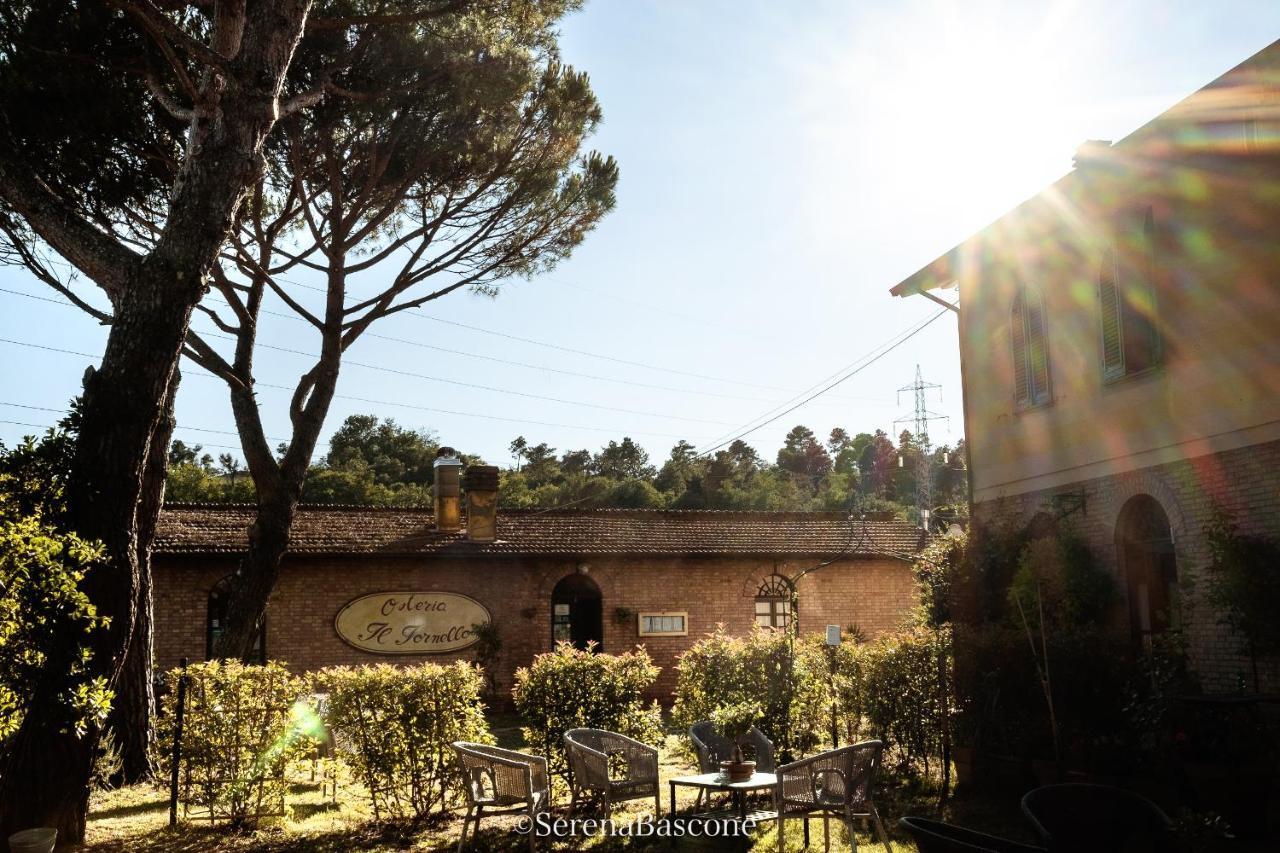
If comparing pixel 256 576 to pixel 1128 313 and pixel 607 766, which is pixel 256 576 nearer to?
pixel 607 766

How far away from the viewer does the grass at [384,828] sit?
288 inches

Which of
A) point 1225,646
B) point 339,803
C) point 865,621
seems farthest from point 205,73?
point 865,621

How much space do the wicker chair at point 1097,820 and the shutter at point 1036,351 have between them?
680cm

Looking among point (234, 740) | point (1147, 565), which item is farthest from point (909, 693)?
point (234, 740)

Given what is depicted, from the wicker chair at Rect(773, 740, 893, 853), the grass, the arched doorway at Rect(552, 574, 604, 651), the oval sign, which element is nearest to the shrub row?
the grass

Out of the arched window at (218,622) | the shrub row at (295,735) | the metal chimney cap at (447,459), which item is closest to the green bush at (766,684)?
the shrub row at (295,735)

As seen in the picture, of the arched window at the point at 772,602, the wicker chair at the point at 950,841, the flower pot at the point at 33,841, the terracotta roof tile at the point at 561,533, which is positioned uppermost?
the terracotta roof tile at the point at 561,533

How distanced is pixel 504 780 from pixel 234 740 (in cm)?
260

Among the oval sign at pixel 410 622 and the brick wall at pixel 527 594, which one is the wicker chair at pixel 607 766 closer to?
the oval sign at pixel 410 622

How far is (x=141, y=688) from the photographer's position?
10094mm

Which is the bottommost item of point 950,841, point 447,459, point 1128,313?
point 950,841

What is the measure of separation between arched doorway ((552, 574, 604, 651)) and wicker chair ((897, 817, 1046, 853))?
14.0 metres

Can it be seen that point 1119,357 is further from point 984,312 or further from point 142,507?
point 142,507

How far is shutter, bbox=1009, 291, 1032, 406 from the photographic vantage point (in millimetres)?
11531
